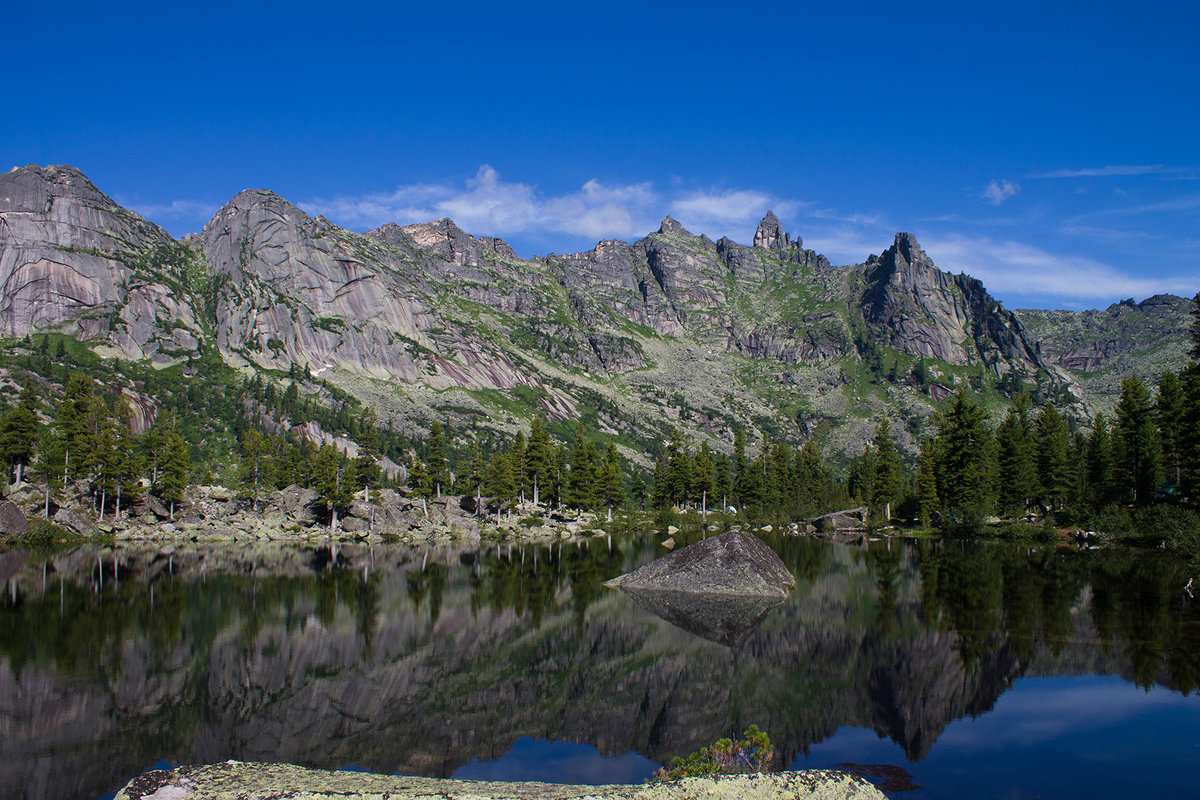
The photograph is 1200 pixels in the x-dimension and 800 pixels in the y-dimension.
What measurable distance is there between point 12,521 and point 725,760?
74.5 meters

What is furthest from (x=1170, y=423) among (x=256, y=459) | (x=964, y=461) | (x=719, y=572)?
(x=256, y=459)

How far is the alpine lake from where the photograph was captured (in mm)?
13609

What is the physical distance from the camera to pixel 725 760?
476 inches

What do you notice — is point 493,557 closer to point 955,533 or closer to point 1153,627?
point 1153,627

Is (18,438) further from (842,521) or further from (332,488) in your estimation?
(842,521)

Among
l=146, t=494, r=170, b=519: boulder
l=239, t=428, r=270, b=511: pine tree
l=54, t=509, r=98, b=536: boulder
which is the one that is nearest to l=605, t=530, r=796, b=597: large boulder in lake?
l=54, t=509, r=98, b=536: boulder

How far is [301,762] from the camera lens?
13336mm

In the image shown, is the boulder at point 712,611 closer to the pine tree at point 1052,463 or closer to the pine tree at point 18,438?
the pine tree at point 1052,463

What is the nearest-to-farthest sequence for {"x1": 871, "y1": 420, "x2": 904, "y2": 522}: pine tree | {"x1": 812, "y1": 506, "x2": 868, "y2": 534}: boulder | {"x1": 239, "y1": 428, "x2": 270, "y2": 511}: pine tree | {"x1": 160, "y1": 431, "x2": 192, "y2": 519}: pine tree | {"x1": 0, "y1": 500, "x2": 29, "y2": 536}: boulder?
1. {"x1": 0, "y1": 500, "x2": 29, "y2": 536}: boulder
2. {"x1": 160, "y1": 431, "x2": 192, "y2": 519}: pine tree
3. {"x1": 812, "y1": 506, "x2": 868, "y2": 534}: boulder
4. {"x1": 871, "y1": 420, "x2": 904, "y2": 522}: pine tree
5. {"x1": 239, "y1": 428, "x2": 270, "y2": 511}: pine tree

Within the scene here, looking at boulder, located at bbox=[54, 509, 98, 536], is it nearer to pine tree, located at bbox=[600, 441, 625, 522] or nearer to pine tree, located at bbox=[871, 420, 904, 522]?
pine tree, located at bbox=[600, 441, 625, 522]

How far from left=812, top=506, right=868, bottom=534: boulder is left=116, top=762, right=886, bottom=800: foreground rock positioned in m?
83.0

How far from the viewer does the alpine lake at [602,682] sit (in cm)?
1361

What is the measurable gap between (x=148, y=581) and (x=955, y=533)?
72.4 m

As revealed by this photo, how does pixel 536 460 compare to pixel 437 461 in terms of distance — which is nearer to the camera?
pixel 536 460
